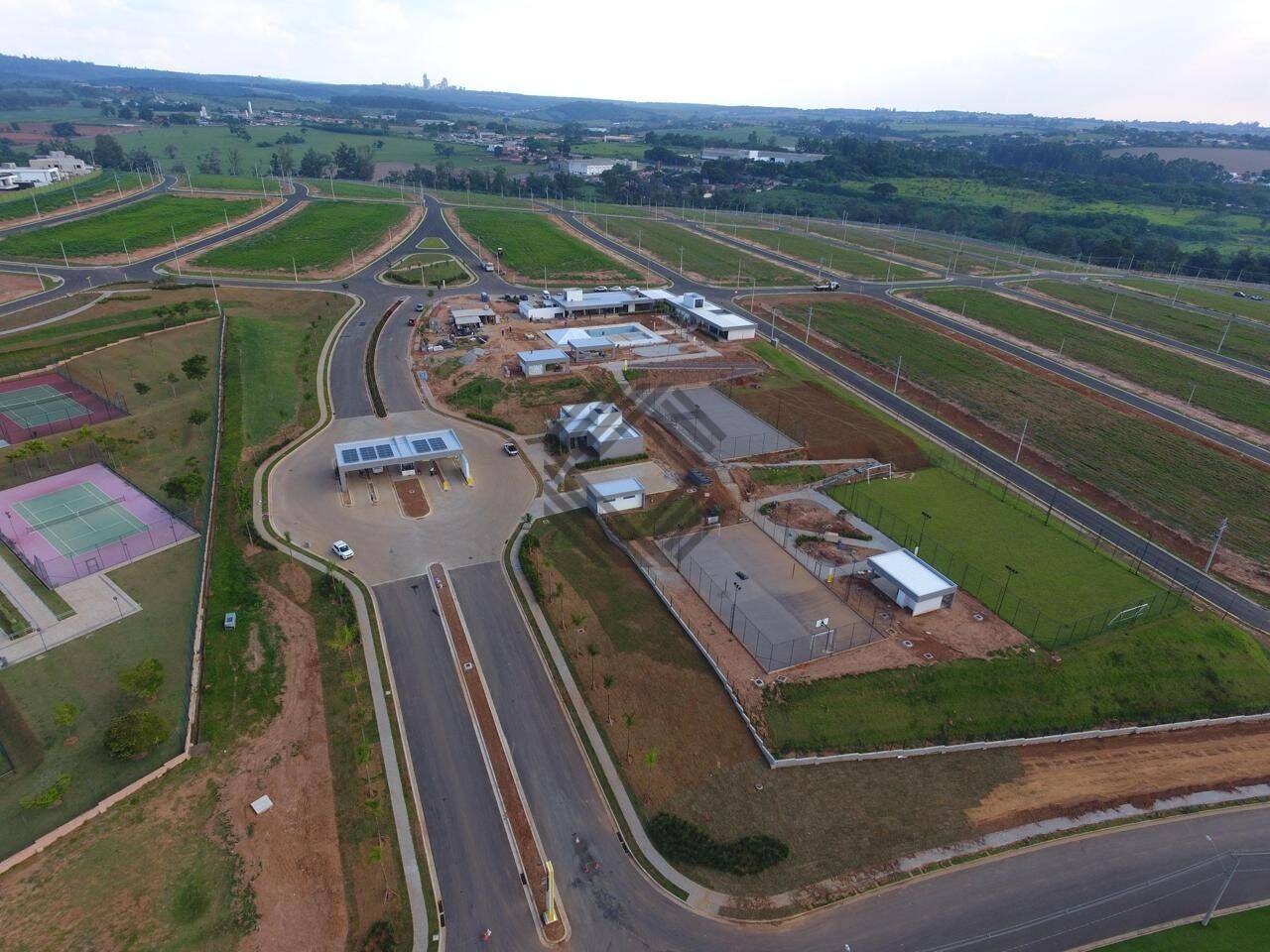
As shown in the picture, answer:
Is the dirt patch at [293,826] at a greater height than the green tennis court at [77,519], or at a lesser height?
lesser

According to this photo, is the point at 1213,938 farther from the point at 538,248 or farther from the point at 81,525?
the point at 538,248

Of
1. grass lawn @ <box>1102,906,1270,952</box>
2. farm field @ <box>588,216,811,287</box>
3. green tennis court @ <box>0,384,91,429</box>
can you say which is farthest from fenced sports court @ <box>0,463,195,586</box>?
farm field @ <box>588,216,811,287</box>

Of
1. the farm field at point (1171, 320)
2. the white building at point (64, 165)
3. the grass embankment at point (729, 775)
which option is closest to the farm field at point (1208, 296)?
the farm field at point (1171, 320)

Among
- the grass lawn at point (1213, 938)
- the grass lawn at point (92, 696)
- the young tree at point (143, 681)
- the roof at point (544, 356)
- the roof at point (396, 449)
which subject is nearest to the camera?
the grass lawn at point (1213, 938)

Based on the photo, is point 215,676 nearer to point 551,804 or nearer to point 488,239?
point 551,804

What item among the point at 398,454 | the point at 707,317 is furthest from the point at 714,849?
the point at 707,317

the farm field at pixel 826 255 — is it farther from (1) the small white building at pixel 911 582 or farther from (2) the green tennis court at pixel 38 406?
(2) the green tennis court at pixel 38 406
